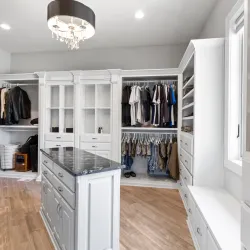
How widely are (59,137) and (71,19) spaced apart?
99.2 inches

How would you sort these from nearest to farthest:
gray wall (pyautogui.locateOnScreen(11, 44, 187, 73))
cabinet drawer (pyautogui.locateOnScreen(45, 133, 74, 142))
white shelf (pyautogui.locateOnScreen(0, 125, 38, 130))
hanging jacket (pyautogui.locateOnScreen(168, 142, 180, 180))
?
hanging jacket (pyautogui.locateOnScreen(168, 142, 180, 180)) → cabinet drawer (pyautogui.locateOnScreen(45, 133, 74, 142)) → gray wall (pyautogui.locateOnScreen(11, 44, 187, 73)) → white shelf (pyautogui.locateOnScreen(0, 125, 38, 130))

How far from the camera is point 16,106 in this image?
4.26 metres

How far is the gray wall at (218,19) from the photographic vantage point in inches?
85.8

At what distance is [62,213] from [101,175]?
544 millimetres

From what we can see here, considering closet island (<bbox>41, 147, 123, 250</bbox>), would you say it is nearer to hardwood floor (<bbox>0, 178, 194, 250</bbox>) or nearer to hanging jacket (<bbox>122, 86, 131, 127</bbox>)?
hardwood floor (<bbox>0, 178, 194, 250</bbox>)

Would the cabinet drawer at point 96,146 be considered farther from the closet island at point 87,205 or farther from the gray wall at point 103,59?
the closet island at point 87,205

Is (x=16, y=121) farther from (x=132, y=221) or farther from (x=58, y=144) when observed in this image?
(x=132, y=221)

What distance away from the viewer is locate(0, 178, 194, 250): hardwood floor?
77.7 inches

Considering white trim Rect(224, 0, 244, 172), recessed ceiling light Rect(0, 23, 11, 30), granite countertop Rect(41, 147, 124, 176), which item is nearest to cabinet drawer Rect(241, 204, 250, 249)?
granite countertop Rect(41, 147, 124, 176)

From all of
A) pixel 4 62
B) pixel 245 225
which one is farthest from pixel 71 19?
pixel 4 62

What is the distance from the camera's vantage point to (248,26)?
81cm

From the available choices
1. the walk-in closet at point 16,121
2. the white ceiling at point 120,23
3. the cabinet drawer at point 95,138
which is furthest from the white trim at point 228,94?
the walk-in closet at point 16,121

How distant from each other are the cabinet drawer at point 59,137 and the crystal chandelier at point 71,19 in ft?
6.96

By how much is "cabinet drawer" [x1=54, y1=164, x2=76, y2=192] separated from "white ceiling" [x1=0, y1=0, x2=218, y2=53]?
2209 millimetres
